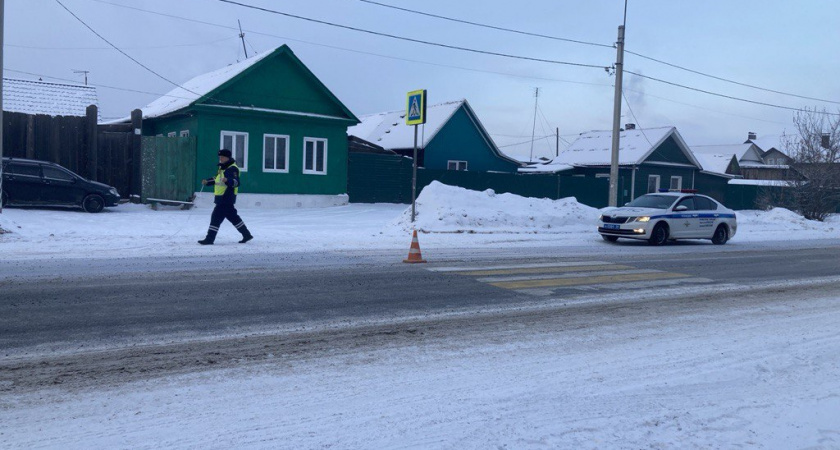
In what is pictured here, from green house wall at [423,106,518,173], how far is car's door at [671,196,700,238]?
17827mm

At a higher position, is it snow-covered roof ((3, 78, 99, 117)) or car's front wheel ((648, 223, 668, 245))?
snow-covered roof ((3, 78, 99, 117))

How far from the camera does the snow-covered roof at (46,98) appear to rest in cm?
2241

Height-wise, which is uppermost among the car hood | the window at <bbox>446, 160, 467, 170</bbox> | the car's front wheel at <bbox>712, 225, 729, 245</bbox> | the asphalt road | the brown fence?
the window at <bbox>446, 160, 467, 170</bbox>

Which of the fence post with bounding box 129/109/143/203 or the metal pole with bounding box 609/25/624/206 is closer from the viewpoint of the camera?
the metal pole with bounding box 609/25/624/206

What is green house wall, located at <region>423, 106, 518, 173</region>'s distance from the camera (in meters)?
35.4

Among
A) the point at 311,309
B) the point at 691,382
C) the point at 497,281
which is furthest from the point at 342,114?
the point at 691,382

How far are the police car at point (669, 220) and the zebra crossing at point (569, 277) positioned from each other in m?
5.14

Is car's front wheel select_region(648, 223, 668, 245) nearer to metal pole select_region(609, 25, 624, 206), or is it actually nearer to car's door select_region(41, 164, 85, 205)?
metal pole select_region(609, 25, 624, 206)

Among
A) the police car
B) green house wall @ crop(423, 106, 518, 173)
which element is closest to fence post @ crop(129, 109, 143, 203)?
the police car

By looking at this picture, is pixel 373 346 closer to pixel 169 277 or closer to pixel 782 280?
pixel 169 277

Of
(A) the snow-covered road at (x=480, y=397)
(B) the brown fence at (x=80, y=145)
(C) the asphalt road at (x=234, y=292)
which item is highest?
(B) the brown fence at (x=80, y=145)

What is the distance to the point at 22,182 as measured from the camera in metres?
17.8

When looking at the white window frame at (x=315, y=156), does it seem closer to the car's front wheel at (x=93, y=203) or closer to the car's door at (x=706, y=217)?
the car's front wheel at (x=93, y=203)

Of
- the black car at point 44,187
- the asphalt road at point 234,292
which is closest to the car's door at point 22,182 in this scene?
the black car at point 44,187
